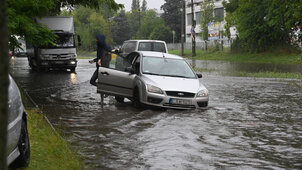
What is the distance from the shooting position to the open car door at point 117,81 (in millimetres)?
13430

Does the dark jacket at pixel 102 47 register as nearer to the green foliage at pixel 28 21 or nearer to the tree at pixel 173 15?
the green foliage at pixel 28 21

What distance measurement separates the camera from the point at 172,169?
664 centimetres

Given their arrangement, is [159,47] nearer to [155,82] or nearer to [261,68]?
[261,68]

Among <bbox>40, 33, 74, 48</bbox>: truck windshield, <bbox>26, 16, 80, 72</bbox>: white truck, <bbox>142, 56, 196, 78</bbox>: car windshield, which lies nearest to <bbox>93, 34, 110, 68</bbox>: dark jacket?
<bbox>142, 56, 196, 78</bbox>: car windshield

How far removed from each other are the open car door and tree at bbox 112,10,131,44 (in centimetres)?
11572

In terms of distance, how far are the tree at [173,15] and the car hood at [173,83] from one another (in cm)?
10900

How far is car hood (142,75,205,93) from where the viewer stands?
1255 centimetres

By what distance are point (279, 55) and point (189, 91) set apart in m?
34.0

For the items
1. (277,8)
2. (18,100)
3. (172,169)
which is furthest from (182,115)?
(277,8)

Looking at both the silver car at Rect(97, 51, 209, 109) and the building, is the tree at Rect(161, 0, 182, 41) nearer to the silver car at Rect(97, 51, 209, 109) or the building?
the building

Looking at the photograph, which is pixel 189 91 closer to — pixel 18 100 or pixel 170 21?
pixel 18 100

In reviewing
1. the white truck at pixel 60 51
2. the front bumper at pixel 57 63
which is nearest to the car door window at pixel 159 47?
the white truck at pixel 60 51

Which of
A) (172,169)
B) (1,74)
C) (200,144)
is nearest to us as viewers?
(1,74)

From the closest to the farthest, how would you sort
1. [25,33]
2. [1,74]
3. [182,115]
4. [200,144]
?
[1,74] < [200,144] < [182,115] < [25,33]
